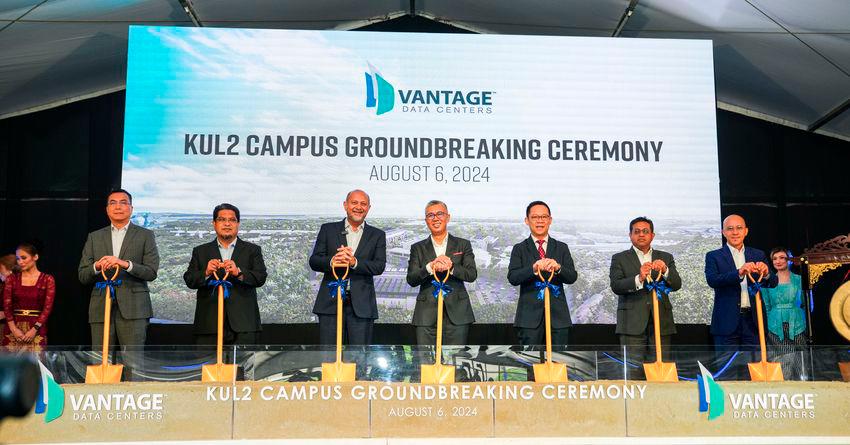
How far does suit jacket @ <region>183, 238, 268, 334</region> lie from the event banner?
4.32 feet

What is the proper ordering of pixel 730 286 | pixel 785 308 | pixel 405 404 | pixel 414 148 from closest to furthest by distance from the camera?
1. pixel 405 404
2. pixel 730 286
3. pixel 785 308
4. pixel 414 148

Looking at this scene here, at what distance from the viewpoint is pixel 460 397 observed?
10.9 ft

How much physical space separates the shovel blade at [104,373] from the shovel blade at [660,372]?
2200 mm

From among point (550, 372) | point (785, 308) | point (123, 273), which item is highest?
point (123, 273)

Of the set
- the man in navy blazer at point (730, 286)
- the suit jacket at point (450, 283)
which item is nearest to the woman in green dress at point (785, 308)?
the man in navy blazer at point (730, 286)

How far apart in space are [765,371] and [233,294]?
274cm

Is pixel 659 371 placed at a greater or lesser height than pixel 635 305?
lesser

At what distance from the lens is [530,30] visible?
24.1 ft

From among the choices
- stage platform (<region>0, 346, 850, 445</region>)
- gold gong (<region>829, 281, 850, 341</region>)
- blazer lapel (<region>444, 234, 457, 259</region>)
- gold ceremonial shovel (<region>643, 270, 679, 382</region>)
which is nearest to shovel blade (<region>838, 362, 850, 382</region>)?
stage platform (<region>0, 346, 850, 445</region>)

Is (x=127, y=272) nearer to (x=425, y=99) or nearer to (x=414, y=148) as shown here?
(x=414, y=148)

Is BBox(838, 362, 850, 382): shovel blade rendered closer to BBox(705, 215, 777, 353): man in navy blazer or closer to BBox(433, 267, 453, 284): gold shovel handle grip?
BBox(705, 215, 777, 353): man in navy blazer

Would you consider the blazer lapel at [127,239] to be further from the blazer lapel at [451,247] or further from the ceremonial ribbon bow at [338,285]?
the blazer lapel at [451,247]

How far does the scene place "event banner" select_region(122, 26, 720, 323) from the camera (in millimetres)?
5941

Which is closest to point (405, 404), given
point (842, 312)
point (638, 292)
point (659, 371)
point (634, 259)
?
point (659, 371)
